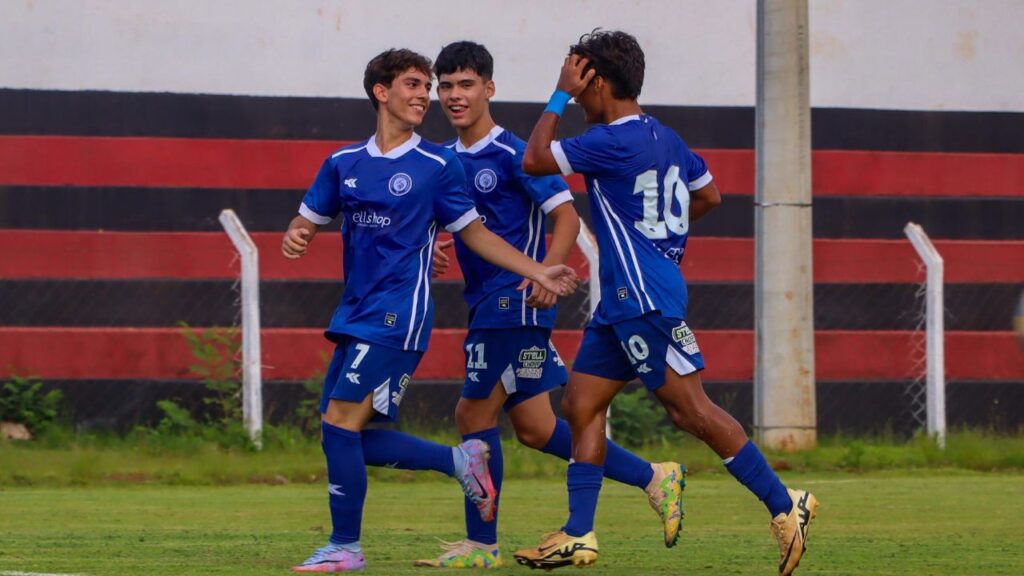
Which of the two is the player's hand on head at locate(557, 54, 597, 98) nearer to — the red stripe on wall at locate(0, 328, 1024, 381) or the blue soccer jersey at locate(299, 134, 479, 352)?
the blue soccer jersey at locate(299, 134, 479, 352)

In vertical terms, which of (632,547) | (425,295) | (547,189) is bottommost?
(632,547)

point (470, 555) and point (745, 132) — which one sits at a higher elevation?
point (745, 132)

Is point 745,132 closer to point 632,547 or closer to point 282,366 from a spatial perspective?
point 282,366

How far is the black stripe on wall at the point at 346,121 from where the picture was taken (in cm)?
1535

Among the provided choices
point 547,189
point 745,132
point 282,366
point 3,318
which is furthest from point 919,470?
point 3,318

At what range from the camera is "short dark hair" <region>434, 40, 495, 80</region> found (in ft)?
23.7

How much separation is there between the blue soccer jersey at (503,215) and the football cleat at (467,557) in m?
0.92

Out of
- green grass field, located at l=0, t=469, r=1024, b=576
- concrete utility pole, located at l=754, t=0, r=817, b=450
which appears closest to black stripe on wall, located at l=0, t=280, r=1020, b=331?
concrete utility pole, located at l=754, t=0, r=817, b=450

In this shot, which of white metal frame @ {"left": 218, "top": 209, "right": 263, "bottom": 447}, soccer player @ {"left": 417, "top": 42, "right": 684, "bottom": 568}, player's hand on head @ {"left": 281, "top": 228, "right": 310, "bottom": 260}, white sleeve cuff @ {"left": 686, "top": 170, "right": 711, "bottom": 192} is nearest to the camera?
player's hand on head @ {"left": 281, "top": 228, "right": 310, "bottom": 260}

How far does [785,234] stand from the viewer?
1384 cm

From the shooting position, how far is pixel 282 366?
15.5 meters

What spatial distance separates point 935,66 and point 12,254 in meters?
8.96

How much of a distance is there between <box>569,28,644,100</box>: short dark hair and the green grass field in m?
1.91

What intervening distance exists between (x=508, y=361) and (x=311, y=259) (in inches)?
341
